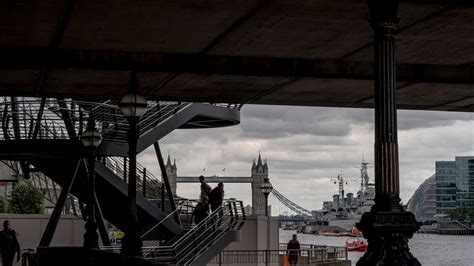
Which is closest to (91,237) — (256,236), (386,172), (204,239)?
(204,239)

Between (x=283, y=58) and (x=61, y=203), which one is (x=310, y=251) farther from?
(x=283, y=58)

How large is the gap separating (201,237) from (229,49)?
16.9 m

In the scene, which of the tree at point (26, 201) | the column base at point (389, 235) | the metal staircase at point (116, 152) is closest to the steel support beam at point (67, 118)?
the metal staircase at point (116, 152)

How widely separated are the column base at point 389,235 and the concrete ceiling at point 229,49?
378 cm

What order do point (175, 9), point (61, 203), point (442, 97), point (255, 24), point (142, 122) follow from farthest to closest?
point (61, 203) → point (142, 122) → point (442, 97) → point (255, 24) → point (175, 9)

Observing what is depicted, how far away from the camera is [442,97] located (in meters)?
21.7

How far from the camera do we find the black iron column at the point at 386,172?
32.1 feet

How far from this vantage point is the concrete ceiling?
13.2 metres

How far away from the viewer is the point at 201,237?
32.5 meters

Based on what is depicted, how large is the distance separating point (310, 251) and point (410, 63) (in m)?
23.8

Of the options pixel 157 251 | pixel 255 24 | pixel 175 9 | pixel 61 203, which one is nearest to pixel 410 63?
pixel 255 24

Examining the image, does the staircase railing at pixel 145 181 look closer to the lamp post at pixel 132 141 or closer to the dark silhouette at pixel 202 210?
the dark silhouette at pixel 202 210

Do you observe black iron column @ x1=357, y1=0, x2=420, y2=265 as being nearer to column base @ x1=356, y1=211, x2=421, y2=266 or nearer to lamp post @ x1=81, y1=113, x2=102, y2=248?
column base @ x1=356, y1=211, x2=421, y2=266

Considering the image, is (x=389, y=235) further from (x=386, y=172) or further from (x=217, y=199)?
(x=217, y=199)
